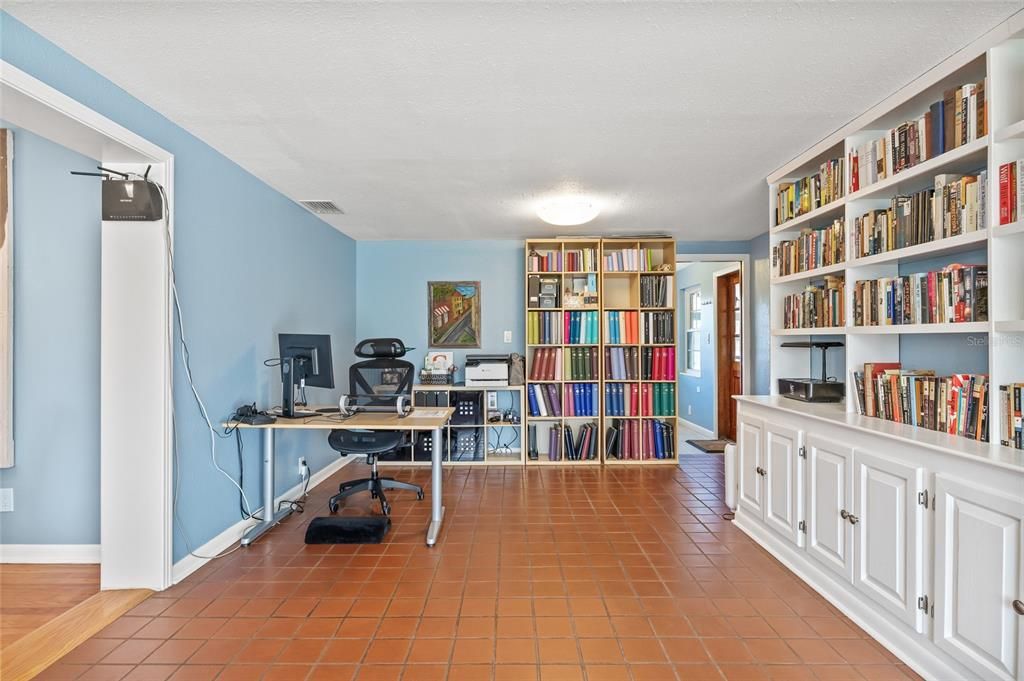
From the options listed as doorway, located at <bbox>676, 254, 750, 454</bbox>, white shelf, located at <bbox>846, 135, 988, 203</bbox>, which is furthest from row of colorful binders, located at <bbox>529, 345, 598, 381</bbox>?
white shelf, located at <bbox>846, 135, 988, 203</bbox>

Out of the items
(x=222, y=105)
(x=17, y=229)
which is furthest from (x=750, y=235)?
(x=17, y=229)

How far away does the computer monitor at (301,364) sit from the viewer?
295cm

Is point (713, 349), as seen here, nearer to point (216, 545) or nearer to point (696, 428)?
point (696, 428)

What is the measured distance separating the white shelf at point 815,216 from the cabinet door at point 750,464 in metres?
1.23

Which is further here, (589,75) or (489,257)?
(489,257)

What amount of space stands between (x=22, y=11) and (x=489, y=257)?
379 centimetres

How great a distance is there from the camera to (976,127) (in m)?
1.74

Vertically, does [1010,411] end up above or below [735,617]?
above

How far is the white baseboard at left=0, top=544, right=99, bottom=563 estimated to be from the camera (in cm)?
257

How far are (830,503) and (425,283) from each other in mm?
4040

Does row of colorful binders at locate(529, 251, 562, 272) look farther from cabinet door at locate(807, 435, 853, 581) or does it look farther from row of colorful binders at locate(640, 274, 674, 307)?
cabinet door at locate(807, 435, 853, 581)

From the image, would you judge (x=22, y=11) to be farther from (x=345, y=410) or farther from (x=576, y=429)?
(x=576, y=429)

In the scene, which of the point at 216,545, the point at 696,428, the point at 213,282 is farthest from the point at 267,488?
the point at 696,428

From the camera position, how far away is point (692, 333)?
6.79 meters
